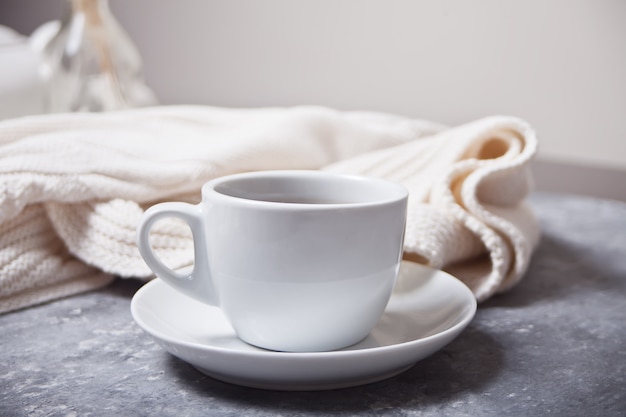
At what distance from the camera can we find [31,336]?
49cm

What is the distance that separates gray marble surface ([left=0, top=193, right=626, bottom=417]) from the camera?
389mm

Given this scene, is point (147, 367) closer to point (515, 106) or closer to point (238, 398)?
point (238, 398)

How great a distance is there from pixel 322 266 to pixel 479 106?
3.06 feet

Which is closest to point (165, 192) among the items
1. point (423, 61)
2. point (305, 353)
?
point (305, 353)

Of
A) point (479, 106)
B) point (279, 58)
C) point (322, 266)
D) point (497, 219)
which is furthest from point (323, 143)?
point (279, 58)

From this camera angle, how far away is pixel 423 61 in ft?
4.26

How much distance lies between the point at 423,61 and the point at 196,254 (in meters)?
0.94

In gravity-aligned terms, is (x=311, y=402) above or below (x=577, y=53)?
below

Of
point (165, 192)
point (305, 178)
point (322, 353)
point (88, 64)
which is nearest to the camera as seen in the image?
point (322, 353)

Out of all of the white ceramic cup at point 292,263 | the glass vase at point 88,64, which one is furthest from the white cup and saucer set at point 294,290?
the glass vase at point 88,64

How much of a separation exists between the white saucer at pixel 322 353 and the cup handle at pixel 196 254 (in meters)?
0.02

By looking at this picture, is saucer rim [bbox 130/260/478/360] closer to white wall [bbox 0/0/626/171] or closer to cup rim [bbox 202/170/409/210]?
cup rim [bbox 202/170/409/210]

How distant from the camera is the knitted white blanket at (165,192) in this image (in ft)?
1.82

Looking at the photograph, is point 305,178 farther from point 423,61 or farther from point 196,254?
point 423,61
